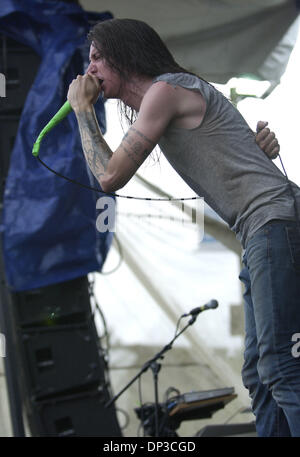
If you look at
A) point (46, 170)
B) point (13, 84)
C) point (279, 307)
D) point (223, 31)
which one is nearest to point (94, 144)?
point (279, 307)

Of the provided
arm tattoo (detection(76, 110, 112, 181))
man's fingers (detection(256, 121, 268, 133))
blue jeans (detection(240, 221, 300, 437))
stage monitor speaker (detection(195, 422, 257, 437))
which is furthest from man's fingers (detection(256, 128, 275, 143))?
stage monitor speaker (detection(195, 422, 257, 437))

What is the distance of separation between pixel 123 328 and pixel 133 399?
414mm

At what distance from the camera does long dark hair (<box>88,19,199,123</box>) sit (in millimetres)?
1062

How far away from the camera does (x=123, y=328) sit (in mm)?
3559

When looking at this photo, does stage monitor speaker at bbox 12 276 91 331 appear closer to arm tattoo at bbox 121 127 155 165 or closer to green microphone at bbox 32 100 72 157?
green microphone at bbox 32 100 72 157

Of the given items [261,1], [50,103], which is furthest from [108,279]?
[261,1]

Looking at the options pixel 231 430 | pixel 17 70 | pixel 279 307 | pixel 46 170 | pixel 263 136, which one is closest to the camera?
pixel 279 307

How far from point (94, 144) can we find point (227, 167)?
23cm

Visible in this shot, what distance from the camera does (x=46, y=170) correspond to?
246 cm

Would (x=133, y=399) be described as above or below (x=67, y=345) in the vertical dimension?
below

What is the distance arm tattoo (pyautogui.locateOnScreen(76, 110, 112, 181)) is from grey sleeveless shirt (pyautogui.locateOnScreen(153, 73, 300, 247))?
0.35 feet

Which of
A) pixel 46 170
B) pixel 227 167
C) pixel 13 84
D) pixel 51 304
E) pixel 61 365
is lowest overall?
pixel 61 365

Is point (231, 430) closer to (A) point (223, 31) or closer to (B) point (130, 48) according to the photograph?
(A) point (223, 31)
